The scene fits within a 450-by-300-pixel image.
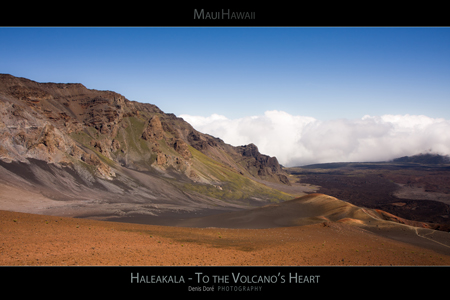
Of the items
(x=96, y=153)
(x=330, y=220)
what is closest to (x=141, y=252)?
(x=330, y=220)

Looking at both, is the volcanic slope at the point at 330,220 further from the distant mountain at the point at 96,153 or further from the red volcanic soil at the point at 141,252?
the distant mountain at the point at 96,153

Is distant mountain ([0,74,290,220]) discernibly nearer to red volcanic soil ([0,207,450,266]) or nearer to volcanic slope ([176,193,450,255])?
volcanic slope ([176,193,450,255])

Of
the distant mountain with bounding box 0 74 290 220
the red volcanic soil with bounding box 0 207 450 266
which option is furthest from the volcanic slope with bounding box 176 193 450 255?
the distant mountain with bounding box 0 74 290 220

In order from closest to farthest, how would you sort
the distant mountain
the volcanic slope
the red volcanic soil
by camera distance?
1. the red volcanic soil
2. the volcanic slope
3. the distant mountain

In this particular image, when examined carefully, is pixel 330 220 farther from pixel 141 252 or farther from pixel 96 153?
pixel 96 153

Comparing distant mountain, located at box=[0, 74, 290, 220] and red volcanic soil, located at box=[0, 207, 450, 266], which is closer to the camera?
red volcanic soil, located at box=[0, 207, 450, 266]

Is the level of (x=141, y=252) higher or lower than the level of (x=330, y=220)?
higher

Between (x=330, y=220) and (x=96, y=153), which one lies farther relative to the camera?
(x=96, y=153)

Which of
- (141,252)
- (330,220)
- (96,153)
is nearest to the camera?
(141,252)

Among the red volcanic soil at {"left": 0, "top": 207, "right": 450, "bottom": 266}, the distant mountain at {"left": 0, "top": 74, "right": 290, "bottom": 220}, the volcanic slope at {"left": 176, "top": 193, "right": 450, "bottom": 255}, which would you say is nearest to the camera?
the red volcanic soil at {"left": 0, "top": 207, "right": 450, "bottom": 266}

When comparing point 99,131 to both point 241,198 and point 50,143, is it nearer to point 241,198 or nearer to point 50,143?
point 50,143
